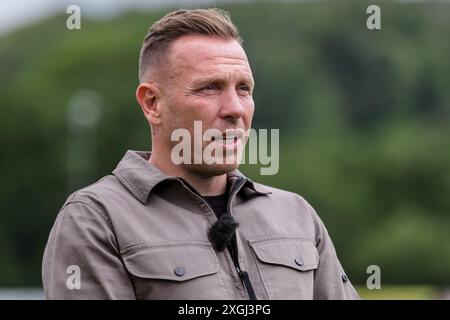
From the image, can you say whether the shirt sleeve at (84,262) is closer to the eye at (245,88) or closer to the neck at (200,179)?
the neck at (200,179)

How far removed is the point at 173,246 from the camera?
170 inches

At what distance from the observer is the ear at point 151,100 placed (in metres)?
4.77

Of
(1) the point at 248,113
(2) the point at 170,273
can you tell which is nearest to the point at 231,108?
(1) the point at 248,113

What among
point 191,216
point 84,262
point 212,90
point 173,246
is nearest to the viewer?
point 84,262

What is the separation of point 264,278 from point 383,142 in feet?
182

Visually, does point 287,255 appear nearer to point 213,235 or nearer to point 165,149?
point 213,235

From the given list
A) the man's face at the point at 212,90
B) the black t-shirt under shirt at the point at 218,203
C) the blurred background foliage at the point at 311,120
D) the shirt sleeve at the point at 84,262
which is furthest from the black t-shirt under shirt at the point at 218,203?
the blurred background foliage at the point at 311,120

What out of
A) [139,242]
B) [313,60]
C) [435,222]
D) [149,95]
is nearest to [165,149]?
[149,95]

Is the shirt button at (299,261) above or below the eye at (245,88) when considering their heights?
below

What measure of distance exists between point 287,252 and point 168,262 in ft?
1.77

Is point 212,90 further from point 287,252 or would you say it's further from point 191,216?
point 287,252
